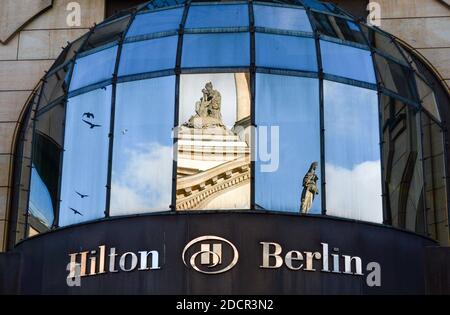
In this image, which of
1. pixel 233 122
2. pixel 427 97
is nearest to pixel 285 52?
pixel 233 122

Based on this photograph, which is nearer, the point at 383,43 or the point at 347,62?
the point at 347,62

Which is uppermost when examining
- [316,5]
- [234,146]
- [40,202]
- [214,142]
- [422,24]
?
[422,24]

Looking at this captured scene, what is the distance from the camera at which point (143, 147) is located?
88.8 feet

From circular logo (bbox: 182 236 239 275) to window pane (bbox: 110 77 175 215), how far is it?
4.56ft

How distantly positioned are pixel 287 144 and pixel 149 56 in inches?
155

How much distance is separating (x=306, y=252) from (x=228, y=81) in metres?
4.53

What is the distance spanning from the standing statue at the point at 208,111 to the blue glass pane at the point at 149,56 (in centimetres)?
106

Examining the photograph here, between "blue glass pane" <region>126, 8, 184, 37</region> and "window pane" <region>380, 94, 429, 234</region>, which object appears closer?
"window pane" <region>380, 94, 429, 234</region>

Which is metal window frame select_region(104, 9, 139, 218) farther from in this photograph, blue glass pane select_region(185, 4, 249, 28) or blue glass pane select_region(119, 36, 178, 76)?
blue glass pane select_region(185, 4, 249, 28)

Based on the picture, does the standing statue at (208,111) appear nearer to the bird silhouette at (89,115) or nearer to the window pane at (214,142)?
the window pane at (214,142)

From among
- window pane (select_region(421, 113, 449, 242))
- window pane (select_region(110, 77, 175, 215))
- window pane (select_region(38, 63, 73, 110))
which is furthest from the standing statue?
window pane (select_region(421, 113, 449, 242))

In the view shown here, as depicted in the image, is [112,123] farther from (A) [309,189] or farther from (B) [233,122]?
(A) [309,189]

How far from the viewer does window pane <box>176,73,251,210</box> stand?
1033 inches
